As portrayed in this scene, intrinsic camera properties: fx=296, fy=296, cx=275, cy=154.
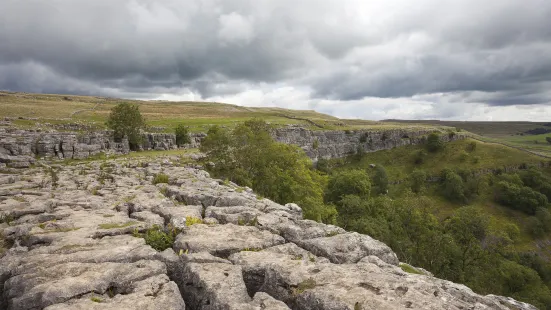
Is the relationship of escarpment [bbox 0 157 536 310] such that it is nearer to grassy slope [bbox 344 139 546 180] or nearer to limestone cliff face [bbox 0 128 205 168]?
limestone cliff face [bbox 0 128 205 168]

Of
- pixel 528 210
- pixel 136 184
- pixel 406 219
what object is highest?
pixel 136 184

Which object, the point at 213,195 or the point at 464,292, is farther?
the point at 213,195

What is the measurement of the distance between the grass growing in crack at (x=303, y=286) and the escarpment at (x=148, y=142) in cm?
4497

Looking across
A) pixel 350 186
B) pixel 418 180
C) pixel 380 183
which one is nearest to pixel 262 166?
pixel 350 186

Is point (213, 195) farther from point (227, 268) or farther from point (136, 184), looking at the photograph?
point (227, 268)

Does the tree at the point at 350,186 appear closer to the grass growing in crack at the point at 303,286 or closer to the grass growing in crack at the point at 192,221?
the grass growing in crack at the point at 192,221

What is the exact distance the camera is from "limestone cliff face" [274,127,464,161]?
148m

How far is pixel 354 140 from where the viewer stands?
165875 millimetres

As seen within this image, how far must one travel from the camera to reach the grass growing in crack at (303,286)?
1057 centimetres

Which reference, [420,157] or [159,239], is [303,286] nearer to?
[159,239]

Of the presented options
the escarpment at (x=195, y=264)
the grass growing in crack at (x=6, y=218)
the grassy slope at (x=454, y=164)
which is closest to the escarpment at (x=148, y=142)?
the grassy slope at (x=454, y=164)

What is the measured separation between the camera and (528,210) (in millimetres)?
106062

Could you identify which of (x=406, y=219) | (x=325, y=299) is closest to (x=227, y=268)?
(x=325, y=299)

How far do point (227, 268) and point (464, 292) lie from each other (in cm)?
948
